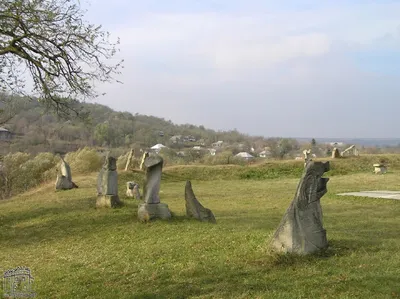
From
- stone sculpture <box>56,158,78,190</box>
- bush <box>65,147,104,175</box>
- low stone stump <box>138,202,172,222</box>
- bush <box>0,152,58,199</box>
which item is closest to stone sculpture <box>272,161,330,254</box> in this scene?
low stone stump <box>138,202,172,222</box>

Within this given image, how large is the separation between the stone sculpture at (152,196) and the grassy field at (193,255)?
1.28 feet

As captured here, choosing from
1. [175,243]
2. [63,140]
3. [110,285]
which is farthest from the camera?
[63,140]

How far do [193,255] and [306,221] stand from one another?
7.03ft

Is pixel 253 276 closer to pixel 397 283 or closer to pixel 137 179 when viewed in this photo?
pixel 397 283

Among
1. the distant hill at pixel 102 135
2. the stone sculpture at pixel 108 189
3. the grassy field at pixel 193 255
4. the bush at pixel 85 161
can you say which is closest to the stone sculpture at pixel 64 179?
the grassy field at pixel 193 255

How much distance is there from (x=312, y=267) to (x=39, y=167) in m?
30.5

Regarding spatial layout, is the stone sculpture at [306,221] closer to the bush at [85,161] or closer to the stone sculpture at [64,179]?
the stone sculpture at [64,179]

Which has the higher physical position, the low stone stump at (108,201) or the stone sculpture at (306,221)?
the stone sculpture at (306,221)

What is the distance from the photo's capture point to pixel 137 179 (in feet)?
87.9

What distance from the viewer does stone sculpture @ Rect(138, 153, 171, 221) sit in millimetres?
11531

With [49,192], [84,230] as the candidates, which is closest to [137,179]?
[49,192]

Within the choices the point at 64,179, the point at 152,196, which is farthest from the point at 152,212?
the point at 64,179

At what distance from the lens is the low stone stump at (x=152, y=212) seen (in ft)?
37.7

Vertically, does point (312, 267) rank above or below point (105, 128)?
below
